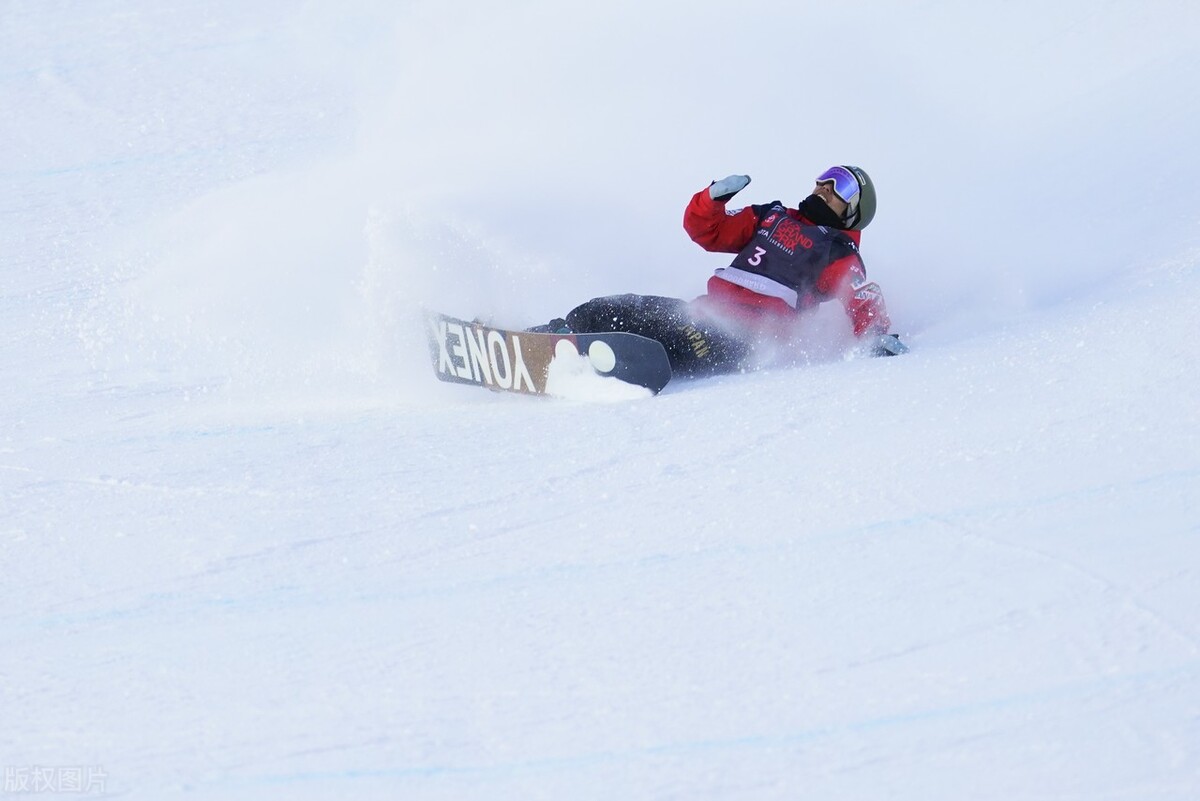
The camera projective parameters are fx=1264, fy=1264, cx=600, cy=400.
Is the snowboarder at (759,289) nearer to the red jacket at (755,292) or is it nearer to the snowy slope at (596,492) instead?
the red jacket at (755,292)

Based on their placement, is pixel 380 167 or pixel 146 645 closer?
pixel 146 645

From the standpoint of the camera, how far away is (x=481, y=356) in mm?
4152

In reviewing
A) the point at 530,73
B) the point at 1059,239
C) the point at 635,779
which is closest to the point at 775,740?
the point at 635,779

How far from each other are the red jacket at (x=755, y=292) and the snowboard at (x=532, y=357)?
57cm

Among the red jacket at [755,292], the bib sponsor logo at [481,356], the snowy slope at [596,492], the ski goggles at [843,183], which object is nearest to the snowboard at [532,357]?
the bib sponsor logo at [481,356]

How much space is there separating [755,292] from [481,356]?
971 millimetres

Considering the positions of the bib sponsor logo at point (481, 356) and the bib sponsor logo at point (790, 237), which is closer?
the bib sponsor logo at point (481, 356)

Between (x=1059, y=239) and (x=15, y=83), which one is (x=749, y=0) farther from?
(x=15, y=83)

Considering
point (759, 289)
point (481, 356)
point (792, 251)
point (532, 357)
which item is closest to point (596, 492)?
point (532, 357)

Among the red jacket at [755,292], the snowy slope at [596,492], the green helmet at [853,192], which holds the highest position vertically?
the green helmet at [853,192]

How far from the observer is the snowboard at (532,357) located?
388 centimetres

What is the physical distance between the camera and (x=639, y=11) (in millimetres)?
8320

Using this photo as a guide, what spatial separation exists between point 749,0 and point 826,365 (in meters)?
4.91

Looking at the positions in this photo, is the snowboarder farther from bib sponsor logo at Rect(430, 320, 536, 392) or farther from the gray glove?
bib sponsor logo at Rect(430, 320, 536, 392)
